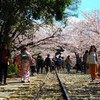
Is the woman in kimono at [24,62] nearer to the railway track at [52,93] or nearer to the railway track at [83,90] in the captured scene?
the railway track at [83,90]

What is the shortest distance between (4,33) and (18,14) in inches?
151

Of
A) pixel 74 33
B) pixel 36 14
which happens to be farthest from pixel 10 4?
pixel 74 33

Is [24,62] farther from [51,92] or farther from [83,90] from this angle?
[51,92]

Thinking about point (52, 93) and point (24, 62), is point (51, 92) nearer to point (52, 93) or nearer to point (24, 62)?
point (52, 93)

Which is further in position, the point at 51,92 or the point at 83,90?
the point at 83,90

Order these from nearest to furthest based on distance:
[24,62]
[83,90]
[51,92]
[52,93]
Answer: [52,93]
[51,92]
[83,90]
[24,62]

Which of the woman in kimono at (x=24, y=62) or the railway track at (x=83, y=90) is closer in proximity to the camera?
the railway track at (x=83, y=90)

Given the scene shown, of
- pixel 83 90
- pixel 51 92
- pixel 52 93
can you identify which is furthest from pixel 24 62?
pixel 52 93

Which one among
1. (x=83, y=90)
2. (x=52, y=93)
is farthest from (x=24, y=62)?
(x=52, y=93)

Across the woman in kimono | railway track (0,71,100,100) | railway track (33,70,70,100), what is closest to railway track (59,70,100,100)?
railway track (0,71,100,100)

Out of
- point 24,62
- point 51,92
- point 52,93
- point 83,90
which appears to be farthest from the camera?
point 24,62

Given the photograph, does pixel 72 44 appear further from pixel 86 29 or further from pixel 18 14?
pixel 18 14

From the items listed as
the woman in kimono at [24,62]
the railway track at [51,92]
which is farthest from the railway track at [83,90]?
the woman in kimono at [24,62]

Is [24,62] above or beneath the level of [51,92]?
above
